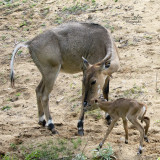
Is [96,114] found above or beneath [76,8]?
beneath

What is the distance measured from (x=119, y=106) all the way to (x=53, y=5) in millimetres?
8503

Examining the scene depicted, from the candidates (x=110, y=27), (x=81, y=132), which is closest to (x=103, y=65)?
(x=81, y=132)

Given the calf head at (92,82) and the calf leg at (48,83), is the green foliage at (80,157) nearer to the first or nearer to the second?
the calf head at (92,82)

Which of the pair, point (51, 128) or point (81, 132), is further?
point (51, 128)

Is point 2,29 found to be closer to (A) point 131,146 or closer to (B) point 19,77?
(B) point 19,77

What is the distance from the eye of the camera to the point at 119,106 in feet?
20.5

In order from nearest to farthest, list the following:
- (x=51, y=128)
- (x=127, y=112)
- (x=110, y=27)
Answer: (x=127, y=112), (x=51, y=128), (x=110, y=27)

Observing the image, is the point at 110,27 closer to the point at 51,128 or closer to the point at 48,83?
the point at 48,83

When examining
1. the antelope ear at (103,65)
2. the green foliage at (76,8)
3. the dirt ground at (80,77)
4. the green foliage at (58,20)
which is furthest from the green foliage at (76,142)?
the green foliage at (76,8)

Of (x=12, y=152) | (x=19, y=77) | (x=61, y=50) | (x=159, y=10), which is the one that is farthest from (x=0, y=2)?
(x=12, y=152)

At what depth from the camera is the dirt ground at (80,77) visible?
7086mm

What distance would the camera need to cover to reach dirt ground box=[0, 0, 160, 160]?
709 cm

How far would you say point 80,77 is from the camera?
9883 mm

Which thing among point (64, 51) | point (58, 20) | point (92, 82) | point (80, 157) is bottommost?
point (80, 157)
